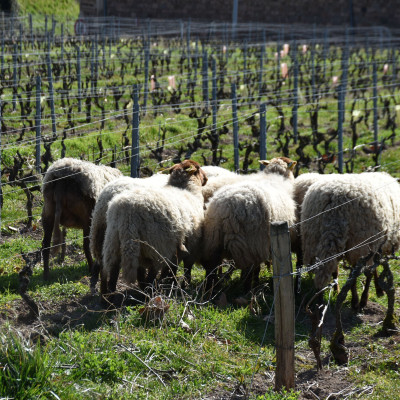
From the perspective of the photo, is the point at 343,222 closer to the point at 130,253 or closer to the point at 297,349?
the point at 297,349

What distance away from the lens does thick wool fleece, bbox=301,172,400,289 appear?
7.52 m

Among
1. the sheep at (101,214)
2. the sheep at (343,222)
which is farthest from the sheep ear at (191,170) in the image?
the sheep at (343,222)

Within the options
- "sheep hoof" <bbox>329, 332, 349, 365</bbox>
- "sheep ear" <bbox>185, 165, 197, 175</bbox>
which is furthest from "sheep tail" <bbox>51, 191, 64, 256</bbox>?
"sheep hoof" <bbox>329, 332, 349, 365</bbox>

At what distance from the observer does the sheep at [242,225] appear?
7719mm

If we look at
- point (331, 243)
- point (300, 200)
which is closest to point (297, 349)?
point (331, 243)

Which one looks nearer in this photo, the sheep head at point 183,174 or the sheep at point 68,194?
the sheep at point 68,194

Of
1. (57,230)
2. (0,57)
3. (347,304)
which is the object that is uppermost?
(0,57)

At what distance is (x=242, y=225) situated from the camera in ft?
25.3

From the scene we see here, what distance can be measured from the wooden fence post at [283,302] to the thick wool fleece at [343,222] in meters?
2.29

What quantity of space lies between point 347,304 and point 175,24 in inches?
1267

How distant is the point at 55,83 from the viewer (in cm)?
1992

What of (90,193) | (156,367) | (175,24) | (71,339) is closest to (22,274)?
(71,339)

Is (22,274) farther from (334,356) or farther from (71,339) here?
(334,356)

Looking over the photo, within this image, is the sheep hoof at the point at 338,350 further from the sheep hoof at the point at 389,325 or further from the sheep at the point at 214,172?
the sheep at the point at 214,172
